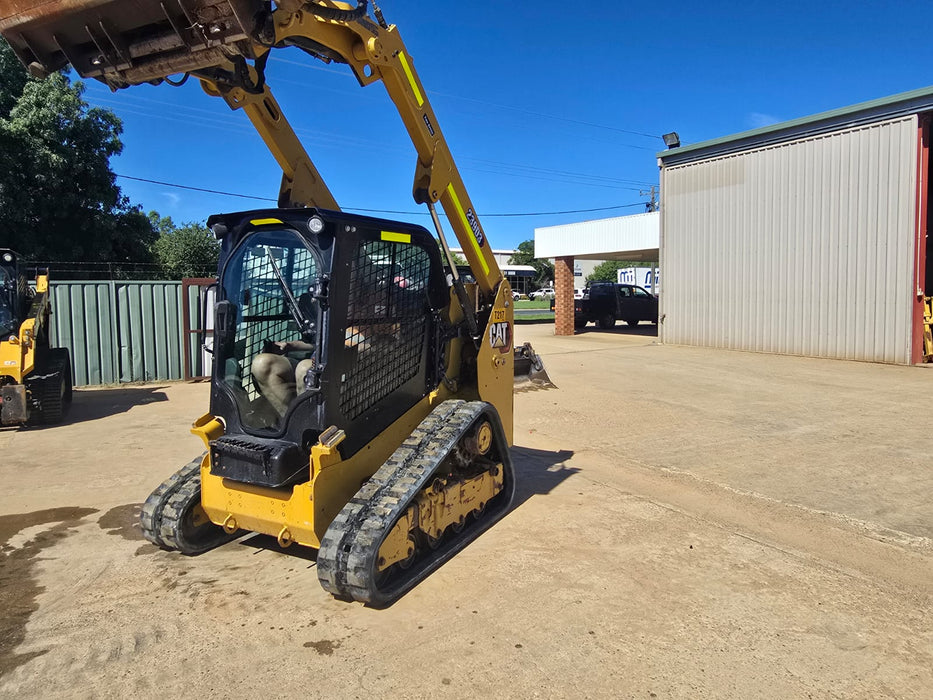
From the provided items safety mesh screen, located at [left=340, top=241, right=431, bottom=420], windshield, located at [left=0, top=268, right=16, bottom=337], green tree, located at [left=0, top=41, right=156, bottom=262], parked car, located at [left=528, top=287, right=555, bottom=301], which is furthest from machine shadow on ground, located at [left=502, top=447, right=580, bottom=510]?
parked car, located at [left=528, top=287, right=555, bottom=301]

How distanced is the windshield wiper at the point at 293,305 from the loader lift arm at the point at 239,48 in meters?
1.18

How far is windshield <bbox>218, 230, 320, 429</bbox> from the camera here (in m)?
4.29

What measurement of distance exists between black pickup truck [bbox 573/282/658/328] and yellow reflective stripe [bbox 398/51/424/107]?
2234 cm

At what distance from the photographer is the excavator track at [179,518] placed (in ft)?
15.1

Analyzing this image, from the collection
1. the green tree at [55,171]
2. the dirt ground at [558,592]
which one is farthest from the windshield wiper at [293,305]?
the green tree at [55,171]

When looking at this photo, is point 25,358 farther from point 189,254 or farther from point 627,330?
point 627,330

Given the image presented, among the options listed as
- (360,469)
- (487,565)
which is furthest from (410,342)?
(487,565)

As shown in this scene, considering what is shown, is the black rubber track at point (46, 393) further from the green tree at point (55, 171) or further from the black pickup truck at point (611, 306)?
the black pickup truck at point (611, 306)

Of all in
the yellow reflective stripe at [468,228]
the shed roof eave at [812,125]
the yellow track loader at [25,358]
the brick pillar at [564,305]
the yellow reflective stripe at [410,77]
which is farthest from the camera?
the brick pillar at [564,305]

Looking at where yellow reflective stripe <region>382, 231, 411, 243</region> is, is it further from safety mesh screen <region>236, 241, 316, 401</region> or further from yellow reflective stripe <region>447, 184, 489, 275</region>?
yellow reflective stripe <region>447, 184, 489, 275</region>

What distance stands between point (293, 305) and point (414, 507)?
1491 millimetres

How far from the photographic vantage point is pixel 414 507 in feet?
13.6

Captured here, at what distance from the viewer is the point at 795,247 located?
16.5m

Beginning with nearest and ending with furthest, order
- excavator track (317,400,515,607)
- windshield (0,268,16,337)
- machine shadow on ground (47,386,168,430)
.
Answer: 1. excavator track (317,400,515,607)
2. windshield (0,268,16,337)
3. machine shadow on ground (47,386,168,430)
